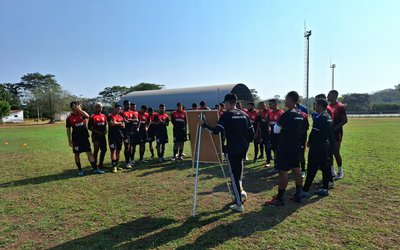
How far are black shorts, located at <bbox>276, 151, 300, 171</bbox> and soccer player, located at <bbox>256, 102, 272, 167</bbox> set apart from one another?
4.20m

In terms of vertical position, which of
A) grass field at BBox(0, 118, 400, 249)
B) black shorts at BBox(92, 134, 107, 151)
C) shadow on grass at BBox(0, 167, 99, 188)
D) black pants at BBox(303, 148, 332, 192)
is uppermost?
black shorts at BBox(92, 134, 107, 151)

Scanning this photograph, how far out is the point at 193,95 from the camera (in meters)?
57.3

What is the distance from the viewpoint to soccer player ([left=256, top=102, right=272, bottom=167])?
A: 33.3 ft

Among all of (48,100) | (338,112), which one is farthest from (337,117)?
(48,100)

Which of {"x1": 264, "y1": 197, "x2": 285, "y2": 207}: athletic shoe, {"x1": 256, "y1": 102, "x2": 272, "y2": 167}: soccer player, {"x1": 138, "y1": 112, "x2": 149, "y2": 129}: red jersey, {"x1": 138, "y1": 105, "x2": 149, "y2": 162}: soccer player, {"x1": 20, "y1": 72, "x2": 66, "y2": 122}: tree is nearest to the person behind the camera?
{"x1": 264, "y1": 197, "x2": 285, "y2": 207}: athletic shoe

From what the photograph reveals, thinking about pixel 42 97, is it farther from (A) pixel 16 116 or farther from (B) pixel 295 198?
(B) pixel 295 198

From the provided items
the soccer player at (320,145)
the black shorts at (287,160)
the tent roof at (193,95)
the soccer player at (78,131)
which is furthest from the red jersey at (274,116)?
the tent roof at (193,95)

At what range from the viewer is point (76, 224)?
5.29 meters

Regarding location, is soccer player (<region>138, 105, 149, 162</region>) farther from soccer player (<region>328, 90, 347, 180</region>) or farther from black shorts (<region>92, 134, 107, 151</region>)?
soccer player (<region>328, 90, 347, 180</region>)

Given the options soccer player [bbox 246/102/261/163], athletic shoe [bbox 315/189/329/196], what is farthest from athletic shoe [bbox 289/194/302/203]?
soccer player [bbox 246/102/261/163]

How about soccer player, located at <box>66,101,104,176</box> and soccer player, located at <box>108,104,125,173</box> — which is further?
soccer player, located at <box>108,104,125,173</box>

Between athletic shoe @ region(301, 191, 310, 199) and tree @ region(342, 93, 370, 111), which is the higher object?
tree @ region(342, 93, 370, 111)

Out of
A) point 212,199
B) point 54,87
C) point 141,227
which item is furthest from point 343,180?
point 54,87

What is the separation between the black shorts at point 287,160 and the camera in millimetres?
5789
